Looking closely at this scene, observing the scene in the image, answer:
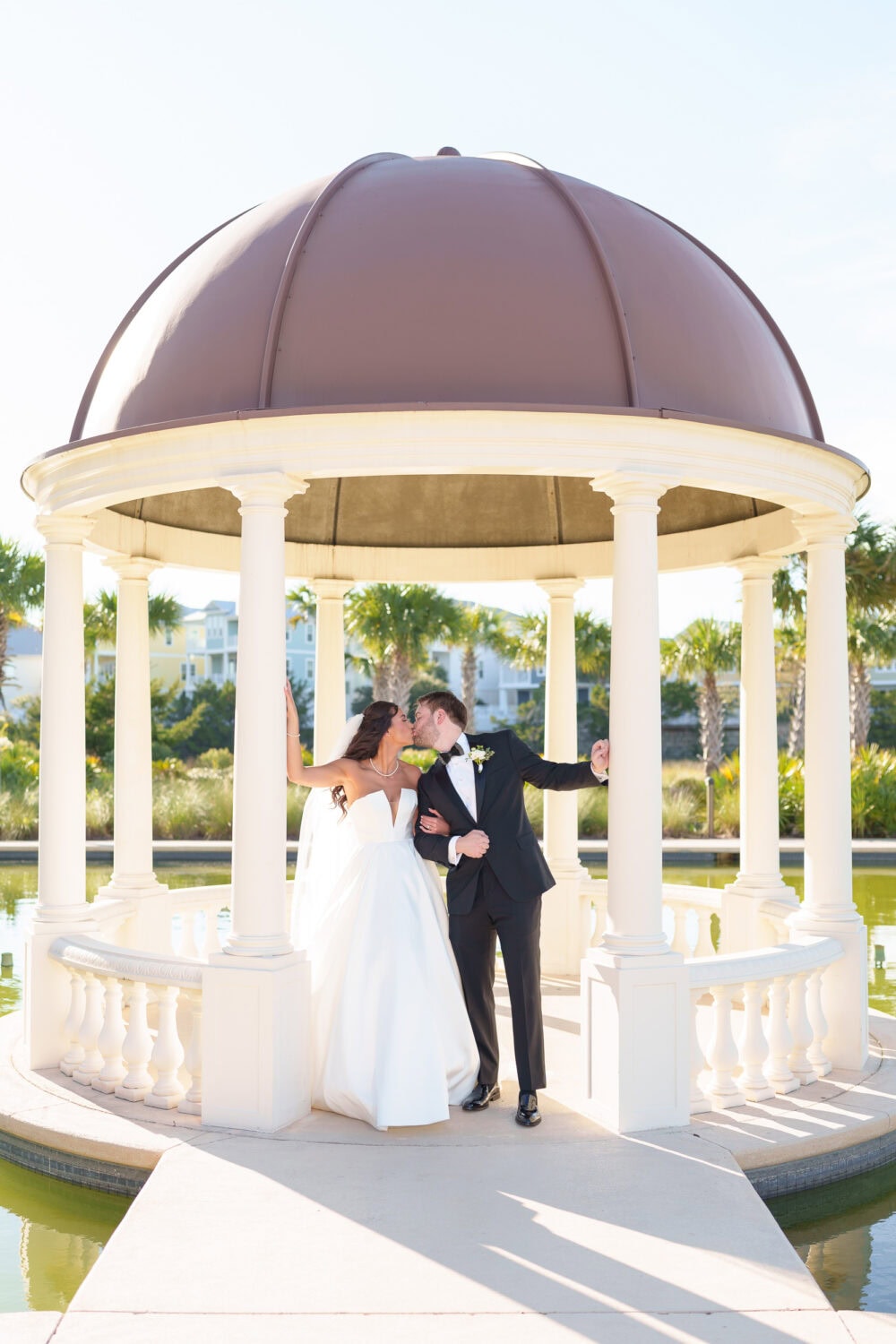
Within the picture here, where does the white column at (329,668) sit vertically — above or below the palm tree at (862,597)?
below

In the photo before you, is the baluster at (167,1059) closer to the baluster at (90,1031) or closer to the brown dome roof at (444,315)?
the baluster at (90,1031)

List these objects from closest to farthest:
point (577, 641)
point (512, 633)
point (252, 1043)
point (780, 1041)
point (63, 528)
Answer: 1. point (252, 1043)
2. point (780, 1041)
3. point (63, 528)
4. point (577, 641)
5. point (512, 633)

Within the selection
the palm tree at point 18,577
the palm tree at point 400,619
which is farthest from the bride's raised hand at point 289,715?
the palm tree at point 18,577

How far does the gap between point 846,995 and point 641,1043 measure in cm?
231

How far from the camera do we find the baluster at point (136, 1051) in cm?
808

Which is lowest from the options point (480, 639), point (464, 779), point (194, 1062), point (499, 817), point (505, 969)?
point (194, 1062)

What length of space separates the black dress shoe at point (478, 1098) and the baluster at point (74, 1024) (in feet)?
8.97

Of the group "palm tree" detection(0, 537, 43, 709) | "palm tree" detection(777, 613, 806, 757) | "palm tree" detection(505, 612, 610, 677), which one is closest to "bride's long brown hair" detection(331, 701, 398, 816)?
"palm tree" detection(777, 613, 806, 757)

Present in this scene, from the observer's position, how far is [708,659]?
41.2m

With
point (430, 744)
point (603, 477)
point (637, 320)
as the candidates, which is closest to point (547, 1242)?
point (430, 744)

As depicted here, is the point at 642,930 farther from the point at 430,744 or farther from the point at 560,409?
the point at 560,409

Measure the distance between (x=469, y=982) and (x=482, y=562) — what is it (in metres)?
5.88

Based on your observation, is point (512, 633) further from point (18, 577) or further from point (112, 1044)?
point (112, 1044)

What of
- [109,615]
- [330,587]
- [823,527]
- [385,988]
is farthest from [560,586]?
[109,615]
